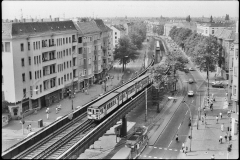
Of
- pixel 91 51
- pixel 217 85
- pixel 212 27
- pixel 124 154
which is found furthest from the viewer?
pixel 212 27

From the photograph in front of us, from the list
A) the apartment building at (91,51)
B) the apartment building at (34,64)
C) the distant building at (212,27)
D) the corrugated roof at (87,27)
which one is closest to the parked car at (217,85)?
the apartment building at (91,51)

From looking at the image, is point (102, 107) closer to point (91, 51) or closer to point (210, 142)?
point (210, 142)

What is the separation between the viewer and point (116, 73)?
111m

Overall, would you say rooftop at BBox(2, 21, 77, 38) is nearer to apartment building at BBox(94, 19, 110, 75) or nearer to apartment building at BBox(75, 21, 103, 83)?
apartment building at BBox(75, 21, 103, 83)

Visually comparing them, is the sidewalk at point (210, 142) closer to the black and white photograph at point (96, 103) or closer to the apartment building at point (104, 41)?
the black and white photograph at point (96, 103)

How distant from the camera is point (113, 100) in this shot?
183 feet

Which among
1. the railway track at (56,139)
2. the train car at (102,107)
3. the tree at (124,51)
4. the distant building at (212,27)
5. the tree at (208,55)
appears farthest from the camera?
the distant building at (212,27)

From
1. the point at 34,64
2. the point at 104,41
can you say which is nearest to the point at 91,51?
the point at 104,41

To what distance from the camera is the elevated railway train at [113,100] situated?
48875mm

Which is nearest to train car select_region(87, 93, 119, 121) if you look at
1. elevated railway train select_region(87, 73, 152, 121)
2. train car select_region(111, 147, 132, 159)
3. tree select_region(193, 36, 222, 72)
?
elevated railway train select_region(87, 73, 152, 121)

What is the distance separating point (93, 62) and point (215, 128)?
43900mm

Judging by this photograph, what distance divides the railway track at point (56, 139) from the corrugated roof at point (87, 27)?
40.0m

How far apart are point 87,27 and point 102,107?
4371cm

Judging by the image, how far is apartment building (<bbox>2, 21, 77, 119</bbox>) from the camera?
61.4 meters
